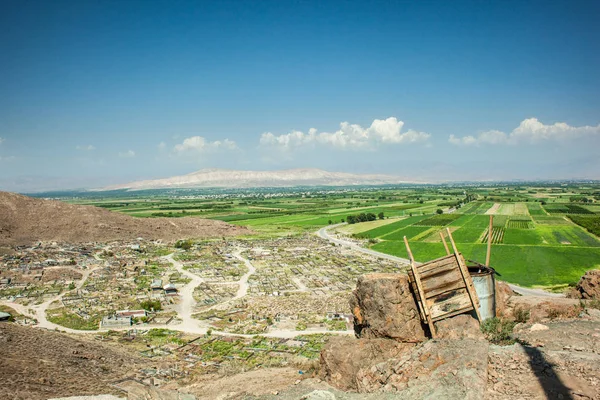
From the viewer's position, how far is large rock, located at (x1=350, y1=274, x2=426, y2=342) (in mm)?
11773

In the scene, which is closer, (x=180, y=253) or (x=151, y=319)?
(x=151, y=319)

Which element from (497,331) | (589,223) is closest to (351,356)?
(497,331)

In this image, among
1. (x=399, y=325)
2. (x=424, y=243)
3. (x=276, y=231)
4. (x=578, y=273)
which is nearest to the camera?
(x=399, y=325)

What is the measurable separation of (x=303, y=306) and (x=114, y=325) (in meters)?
16.5

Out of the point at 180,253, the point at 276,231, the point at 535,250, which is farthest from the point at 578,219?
the point at 180,253

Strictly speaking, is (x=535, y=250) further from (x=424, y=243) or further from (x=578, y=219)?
(x=578, y=219)

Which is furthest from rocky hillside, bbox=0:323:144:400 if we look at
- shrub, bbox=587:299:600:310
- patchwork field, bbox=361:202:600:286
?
patchwork field, bbox=361:202:600:286

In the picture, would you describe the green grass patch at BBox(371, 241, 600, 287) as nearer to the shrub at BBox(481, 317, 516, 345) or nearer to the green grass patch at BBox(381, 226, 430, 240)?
the green grass patch at BBox(381, 226, 430, 240)

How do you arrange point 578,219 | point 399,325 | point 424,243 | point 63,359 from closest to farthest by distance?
point 399,325 < point 63,359 < point 424,243 < point 578,219

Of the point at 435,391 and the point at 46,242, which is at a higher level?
the point at 435,391

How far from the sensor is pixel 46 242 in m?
67.0

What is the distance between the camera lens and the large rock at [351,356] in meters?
11.8

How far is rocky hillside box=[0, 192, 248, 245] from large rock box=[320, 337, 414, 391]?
2856 inches

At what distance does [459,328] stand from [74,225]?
8332 centimetres
